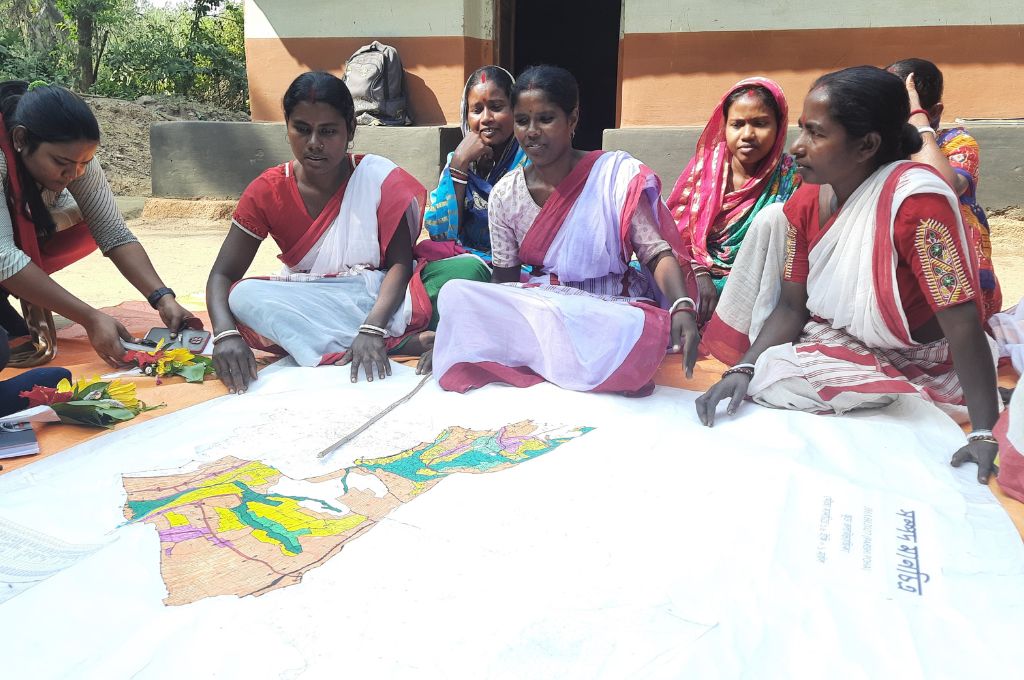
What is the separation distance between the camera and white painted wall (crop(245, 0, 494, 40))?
646 cm

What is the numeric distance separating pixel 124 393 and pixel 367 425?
834 millimetres

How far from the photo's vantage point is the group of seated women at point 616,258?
235cm

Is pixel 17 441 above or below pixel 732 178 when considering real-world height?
below

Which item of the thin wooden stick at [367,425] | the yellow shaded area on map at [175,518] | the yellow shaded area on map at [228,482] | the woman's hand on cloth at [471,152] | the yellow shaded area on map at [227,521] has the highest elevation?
the woman's hand on cloth at [471,152]

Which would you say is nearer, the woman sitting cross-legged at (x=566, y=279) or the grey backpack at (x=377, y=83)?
the woman sitting cross-legged at (x=566, y=279)

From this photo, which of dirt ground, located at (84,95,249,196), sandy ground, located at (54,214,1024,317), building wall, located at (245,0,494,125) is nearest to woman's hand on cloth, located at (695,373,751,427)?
sandy ground, located at (54,214,1024,317)

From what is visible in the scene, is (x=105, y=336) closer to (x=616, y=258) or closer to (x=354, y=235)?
(x=354, y=235)

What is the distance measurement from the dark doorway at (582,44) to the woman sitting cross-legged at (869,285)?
26.1 feet

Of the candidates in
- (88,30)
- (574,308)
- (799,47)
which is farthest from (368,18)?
(88,30)

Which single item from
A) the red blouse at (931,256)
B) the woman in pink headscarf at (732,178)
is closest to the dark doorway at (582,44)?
the woman in pink headscarf at (732,178)

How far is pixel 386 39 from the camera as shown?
661cm

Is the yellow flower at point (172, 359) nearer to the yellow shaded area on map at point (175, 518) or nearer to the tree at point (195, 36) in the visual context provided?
the yellow shaded area on map at point (175, 518)

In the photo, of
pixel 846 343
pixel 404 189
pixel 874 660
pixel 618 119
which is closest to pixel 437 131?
pixel 618 119

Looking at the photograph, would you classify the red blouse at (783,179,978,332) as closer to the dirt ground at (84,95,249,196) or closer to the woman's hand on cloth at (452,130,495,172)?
the woman's hand on cloth at (452,130,495,172)
